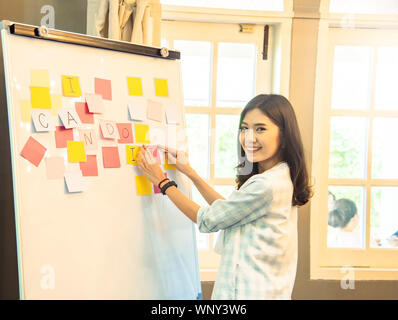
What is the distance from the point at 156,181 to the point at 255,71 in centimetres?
107

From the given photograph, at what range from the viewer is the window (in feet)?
7.67

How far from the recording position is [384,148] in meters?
2.41

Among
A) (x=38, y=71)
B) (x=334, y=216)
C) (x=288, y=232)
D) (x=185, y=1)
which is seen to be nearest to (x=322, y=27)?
(x=185, y=1)

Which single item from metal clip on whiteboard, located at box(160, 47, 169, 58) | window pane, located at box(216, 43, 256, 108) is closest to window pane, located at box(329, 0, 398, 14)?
window pane, located at box(216, 43, 256, 108)

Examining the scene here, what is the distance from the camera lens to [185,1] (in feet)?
7.26

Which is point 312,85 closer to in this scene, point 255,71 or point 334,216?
point 255,71

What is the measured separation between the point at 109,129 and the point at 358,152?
1485mm

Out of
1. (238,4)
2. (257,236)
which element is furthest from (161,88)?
(238,4)

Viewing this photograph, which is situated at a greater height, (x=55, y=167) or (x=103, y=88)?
(x=103, y=88)

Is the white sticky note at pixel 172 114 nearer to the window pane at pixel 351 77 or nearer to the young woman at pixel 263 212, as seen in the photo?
the young woman at pixel 263 212

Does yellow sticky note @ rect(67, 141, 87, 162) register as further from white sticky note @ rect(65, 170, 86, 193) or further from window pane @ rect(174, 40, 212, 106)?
window pane @ rect(174, 40, 212, 106)

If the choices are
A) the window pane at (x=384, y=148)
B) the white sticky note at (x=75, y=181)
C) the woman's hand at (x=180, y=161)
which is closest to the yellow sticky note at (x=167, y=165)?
the woman's hand at (x=180, y=161)

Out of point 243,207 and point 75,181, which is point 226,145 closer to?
point 243,207

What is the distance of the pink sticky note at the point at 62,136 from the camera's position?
1.35 meters
